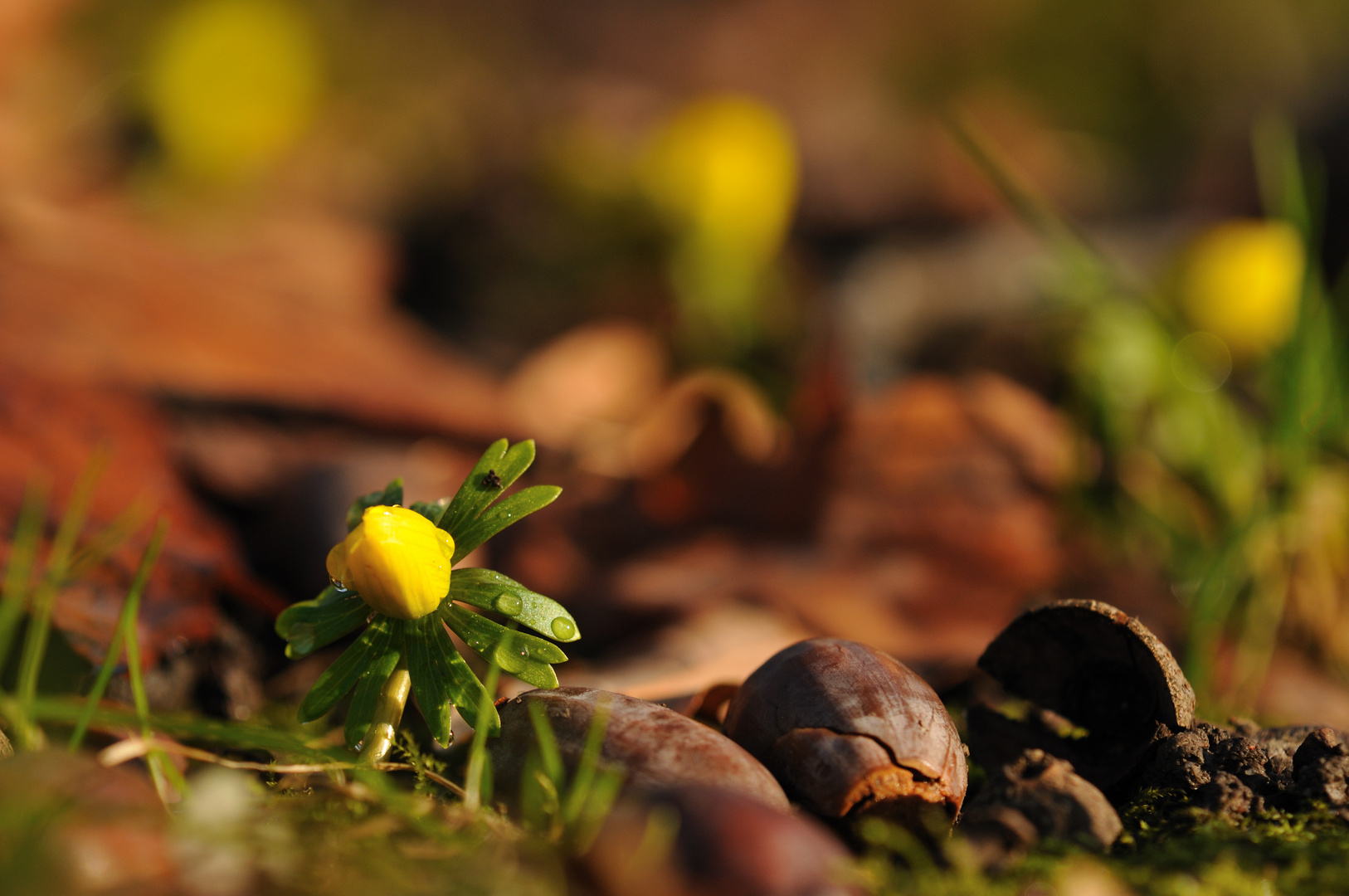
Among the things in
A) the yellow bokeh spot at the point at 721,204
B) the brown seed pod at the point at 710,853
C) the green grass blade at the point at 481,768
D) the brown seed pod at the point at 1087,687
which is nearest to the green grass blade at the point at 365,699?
the green grass blade at the point at 481,768

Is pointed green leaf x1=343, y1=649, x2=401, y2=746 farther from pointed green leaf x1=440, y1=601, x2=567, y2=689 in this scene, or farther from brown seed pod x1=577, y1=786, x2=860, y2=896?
brown seed pod x1=577, y1=786, x2=860, y2=896

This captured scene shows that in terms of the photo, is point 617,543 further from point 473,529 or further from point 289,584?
point 473,529

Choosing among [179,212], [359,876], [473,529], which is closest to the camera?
[359,876]

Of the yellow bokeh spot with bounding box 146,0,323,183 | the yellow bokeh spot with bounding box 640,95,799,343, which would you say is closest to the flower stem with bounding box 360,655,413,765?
the yellow bokeh spot with bounding box 640,95,799,343

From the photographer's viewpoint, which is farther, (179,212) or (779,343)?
(179,212)

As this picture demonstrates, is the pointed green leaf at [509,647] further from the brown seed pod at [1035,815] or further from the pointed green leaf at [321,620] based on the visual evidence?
the brown seed pod at [1035,815]

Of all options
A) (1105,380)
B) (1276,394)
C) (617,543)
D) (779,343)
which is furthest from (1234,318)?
(617,543)

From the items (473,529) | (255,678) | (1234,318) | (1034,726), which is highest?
(1234,318)
